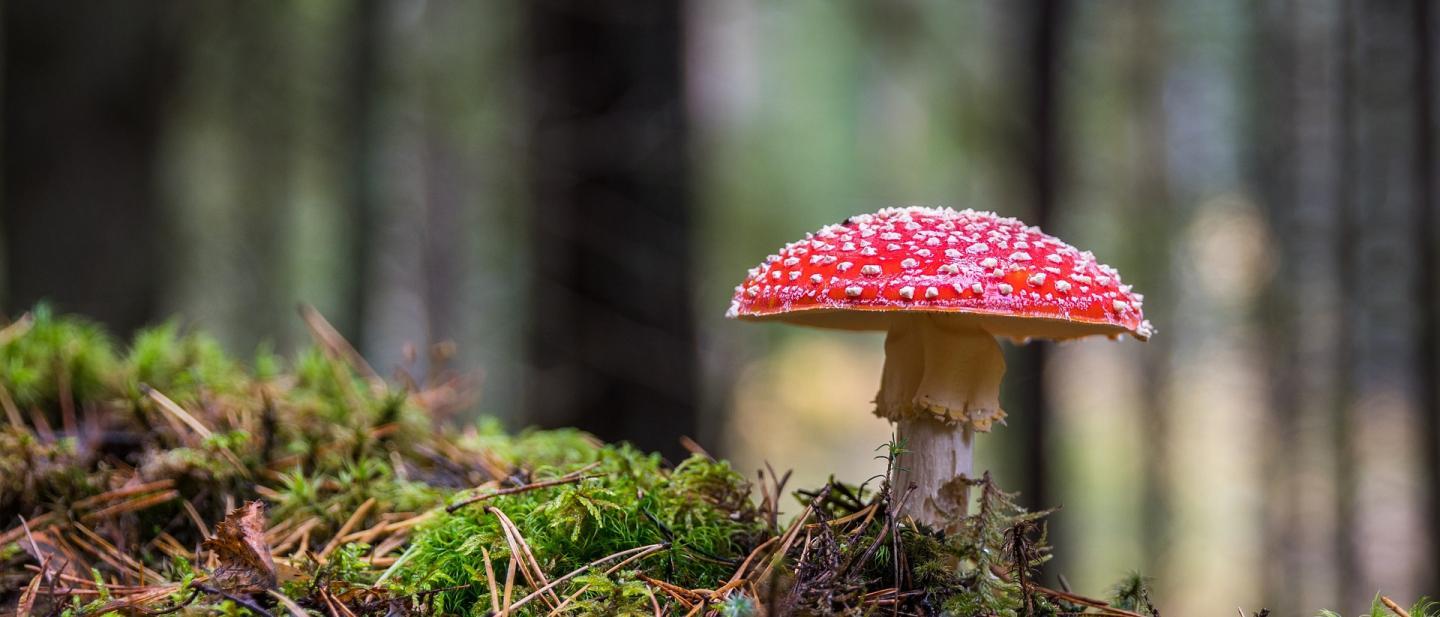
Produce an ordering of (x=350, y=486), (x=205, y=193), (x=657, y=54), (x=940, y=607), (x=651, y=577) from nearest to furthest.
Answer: (x=940, y=607) < (x=651, y=577) < (x=350, y=486) < (x=657, y=54) < (x=205, y=193)

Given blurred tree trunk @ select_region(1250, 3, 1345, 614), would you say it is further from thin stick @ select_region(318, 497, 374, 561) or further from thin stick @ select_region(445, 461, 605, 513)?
thin stick @ select_region(318, 497, 374, 561)

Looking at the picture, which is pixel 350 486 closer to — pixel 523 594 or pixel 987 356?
pixel 523 594

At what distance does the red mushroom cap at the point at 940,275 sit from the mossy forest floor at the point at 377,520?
32 cm

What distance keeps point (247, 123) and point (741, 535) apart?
1235 centimetres

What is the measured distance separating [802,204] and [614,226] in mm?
13810

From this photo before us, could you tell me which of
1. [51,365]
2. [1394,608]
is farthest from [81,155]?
[1394,608]

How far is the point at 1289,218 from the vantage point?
965 cm

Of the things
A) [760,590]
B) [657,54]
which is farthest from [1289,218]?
[760,590]

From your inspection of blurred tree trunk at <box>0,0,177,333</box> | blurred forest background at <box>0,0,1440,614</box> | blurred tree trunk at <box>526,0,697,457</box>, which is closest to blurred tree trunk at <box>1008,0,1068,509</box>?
blurred forest background at <box>0,0,1440,614</box>

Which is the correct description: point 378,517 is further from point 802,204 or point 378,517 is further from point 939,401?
point 802,204

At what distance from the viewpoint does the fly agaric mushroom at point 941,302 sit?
169 centimetres

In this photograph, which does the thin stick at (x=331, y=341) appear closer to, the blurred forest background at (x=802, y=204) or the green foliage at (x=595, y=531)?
the green foliage at (x=595, y=531)

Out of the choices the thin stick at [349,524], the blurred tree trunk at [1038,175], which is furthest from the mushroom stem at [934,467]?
the blurred tree trunk at [1038,175]

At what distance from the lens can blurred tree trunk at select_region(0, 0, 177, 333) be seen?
4973mm
